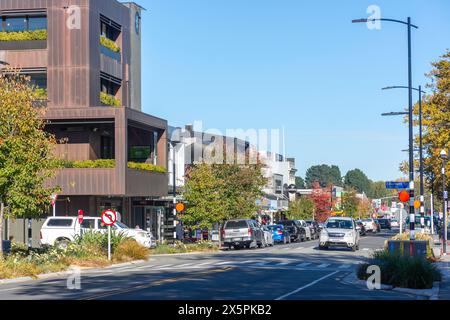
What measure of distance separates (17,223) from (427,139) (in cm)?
2911

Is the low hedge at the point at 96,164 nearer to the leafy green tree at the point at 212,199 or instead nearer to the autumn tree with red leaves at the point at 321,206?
the leafy green tree at the point at 212,199

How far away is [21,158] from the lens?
30266mm

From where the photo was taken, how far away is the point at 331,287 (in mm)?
21281

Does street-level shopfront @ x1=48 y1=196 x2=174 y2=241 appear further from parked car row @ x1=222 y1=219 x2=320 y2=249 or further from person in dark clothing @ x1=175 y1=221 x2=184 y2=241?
parked car row @ x1=222 y1=219 x2=320 y2=249

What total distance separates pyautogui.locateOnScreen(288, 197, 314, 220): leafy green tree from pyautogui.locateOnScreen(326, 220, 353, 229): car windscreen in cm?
5107

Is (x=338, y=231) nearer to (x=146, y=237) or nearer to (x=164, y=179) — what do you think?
(x=146, y=237)

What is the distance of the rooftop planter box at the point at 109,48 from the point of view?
175 feet

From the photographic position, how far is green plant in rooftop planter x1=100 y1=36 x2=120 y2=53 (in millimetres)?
53319

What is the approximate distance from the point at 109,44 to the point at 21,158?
83.1 ft

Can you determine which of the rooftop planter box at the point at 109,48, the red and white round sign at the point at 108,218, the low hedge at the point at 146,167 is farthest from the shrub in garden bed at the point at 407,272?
the rooftop planter box at the point at 109,48

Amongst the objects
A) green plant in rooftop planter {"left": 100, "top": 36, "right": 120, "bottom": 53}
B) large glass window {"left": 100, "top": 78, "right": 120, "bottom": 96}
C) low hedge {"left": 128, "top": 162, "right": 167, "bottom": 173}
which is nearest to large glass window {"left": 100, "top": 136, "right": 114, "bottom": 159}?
low hedge {"left": 128, "top": 162, "right": 167, "bottom": 173}

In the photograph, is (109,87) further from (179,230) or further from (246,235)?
(246,235)

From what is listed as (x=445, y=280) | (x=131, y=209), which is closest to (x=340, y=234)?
(x=131, y=209)
